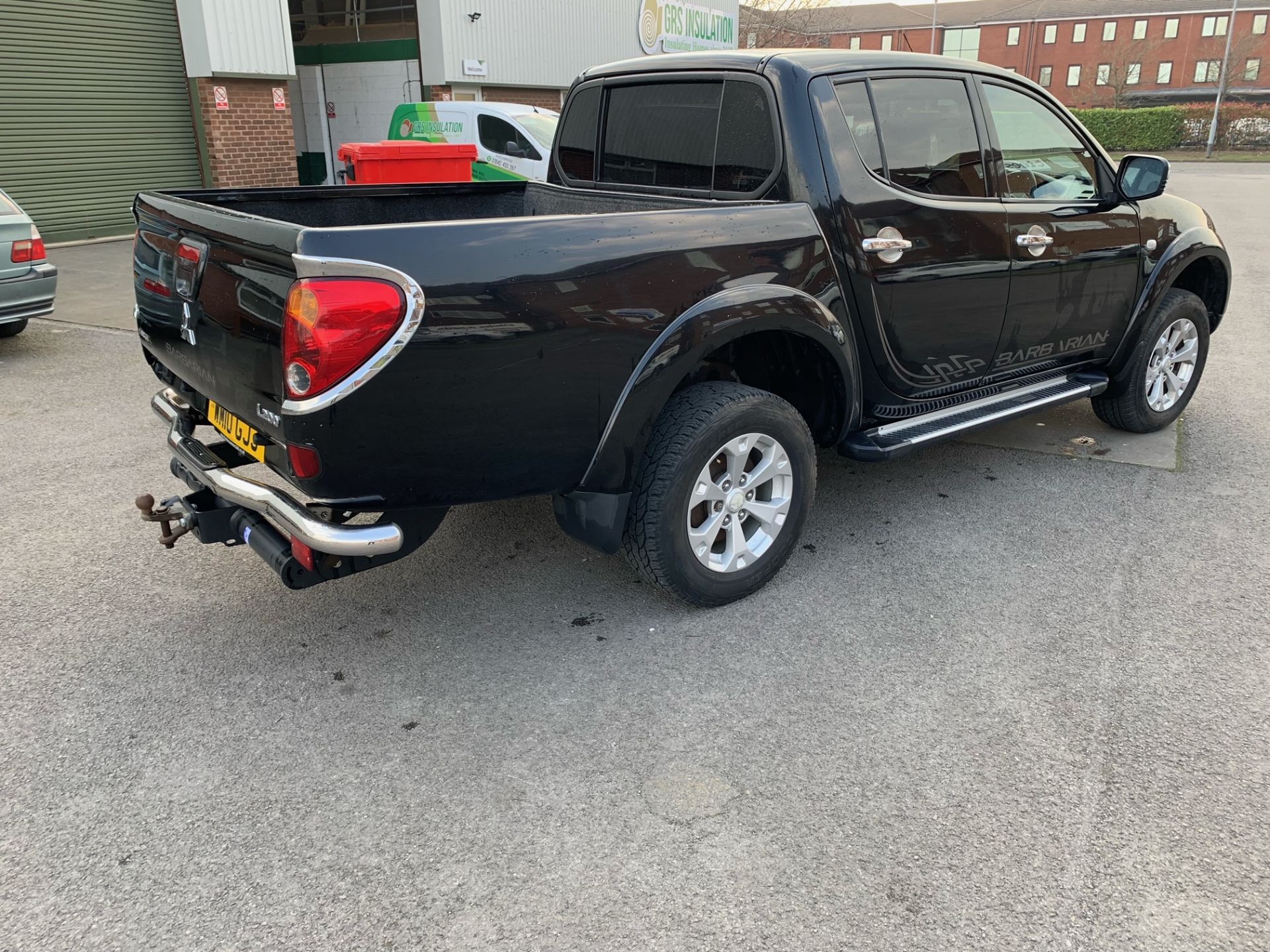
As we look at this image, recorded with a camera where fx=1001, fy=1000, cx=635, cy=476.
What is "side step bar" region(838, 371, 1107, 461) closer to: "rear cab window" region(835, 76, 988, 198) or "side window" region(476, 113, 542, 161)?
"rear cab window" region(835, 76, 988, 198)

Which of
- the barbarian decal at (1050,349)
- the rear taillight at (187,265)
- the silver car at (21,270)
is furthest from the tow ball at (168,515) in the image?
the silver car at (21,270)

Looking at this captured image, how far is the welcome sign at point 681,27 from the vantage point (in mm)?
22297

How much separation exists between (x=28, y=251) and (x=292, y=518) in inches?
233

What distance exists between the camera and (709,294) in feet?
10.6

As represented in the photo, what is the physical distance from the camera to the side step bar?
12.9 feet

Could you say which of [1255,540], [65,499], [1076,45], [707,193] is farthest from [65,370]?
[1076,45]

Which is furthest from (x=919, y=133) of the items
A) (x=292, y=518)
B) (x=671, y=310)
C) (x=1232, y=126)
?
(x=1232, y=126)

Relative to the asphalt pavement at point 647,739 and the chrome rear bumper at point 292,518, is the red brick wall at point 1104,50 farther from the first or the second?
the chrome rear bumper at point 292,518

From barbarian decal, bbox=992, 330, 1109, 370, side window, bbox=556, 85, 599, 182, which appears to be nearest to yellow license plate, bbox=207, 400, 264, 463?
side window, bbox=556, 85, 599, 182

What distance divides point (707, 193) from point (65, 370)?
5.36 m

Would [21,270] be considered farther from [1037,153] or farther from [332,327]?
[1037,153]

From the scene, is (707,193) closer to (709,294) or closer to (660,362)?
(709,294)

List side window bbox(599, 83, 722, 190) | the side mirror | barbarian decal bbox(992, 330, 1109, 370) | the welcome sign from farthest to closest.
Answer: the welcome sign, the side mirror, barbarian decal bbox(992, 330, 1109, 370), side window bbox(599, 83, 722, 190)

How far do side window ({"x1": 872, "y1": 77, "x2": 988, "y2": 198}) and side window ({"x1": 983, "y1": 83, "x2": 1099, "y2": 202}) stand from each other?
190 millimetres
